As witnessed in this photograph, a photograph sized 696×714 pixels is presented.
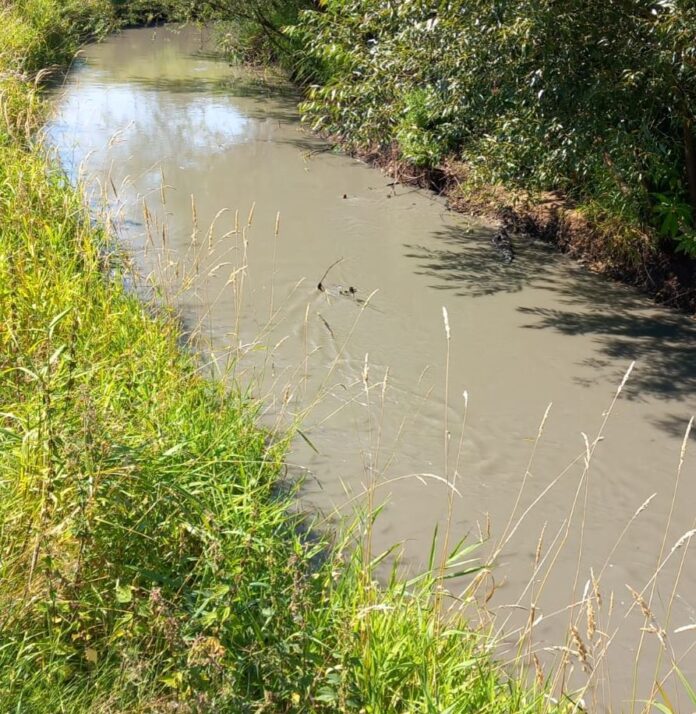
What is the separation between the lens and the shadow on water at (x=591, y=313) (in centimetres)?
598

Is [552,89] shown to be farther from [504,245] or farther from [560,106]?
[504,245]

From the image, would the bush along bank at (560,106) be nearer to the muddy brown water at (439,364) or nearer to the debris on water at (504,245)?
the debris on water at (504,245)

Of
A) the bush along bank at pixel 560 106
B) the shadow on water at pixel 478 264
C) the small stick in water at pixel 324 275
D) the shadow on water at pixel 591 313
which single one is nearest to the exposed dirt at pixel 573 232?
the bush along bank at pixel 560 106

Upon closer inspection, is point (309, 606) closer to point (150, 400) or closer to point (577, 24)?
point (150, 400)

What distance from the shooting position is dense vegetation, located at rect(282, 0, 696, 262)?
5.61 m

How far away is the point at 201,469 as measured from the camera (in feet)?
11.3

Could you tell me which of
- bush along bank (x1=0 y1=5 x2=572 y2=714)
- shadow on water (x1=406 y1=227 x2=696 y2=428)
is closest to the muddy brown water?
shadow on water (x1=406 y1=227 x2=696 y2=428)

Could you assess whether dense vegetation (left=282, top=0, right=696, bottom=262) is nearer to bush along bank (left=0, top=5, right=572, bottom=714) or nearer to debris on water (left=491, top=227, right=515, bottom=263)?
debris on water (left=491, top=227, right=515, bottom=263)

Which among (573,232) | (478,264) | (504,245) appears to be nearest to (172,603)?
(478,264)

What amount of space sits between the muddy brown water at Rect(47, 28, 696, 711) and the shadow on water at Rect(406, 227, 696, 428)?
0.02m

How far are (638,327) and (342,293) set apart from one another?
7.68ft

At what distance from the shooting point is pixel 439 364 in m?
6.14

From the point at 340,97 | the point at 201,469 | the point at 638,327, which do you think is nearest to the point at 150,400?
the point at 201,469

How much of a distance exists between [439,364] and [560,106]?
196 centimetres
